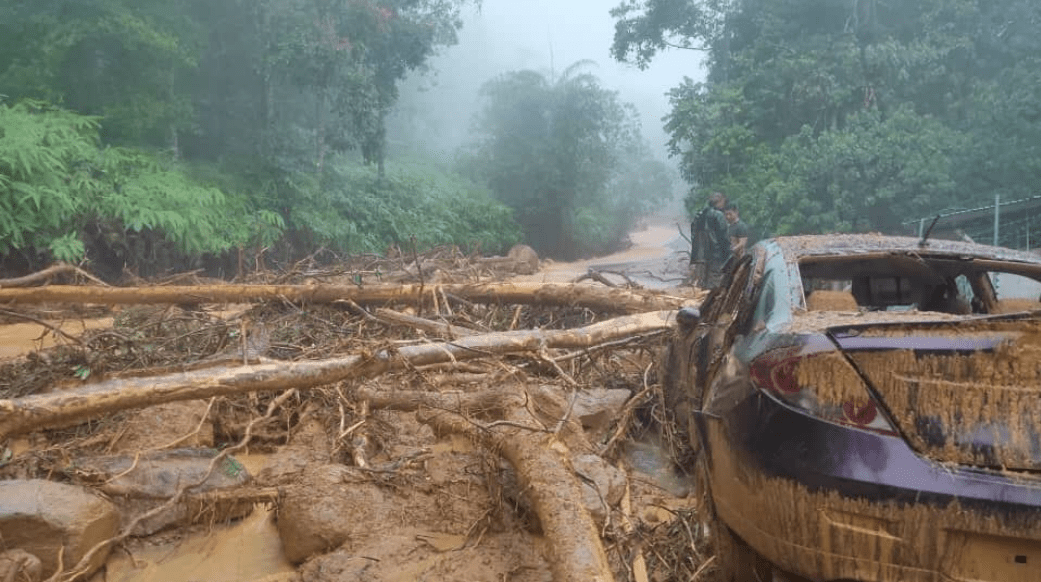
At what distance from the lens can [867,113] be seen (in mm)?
15625

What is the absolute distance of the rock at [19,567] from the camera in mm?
2678

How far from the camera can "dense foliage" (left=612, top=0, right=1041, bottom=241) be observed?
1359 centimetres

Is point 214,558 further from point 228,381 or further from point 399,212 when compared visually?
point 399,212

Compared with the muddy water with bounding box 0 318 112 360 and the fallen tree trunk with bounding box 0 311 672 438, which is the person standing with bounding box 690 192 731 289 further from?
the muddy water with bounding box 0 318 112 360

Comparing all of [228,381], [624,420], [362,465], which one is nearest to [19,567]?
[228,381]

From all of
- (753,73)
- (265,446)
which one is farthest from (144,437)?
(753,73)

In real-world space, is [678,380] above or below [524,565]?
above

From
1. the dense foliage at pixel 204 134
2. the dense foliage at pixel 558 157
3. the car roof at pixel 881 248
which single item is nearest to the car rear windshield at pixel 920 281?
the car roof at pixel 881 248

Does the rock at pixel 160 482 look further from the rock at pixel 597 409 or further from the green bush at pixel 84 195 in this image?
the green bush at pixel 84 195

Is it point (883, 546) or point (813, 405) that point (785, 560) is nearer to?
point (883, 546)

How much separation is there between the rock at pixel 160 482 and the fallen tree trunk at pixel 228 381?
0.42 meters

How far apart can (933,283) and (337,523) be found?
3080 millimetres

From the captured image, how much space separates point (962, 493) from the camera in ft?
5.73

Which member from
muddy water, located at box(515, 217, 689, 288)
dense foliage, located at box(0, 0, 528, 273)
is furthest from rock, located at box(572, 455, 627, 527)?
muddy water, located at box(515, 217, 689, 288)
